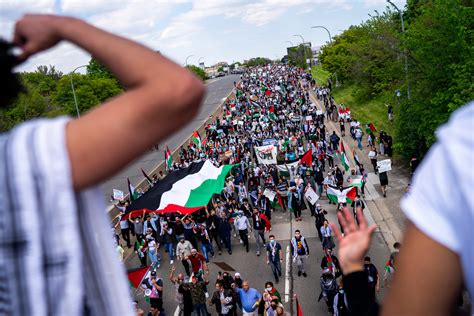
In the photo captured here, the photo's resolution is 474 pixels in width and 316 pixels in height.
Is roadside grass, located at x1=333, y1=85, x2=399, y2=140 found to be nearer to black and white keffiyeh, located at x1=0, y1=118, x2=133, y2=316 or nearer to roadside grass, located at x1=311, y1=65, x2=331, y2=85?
roadside grass, located at x1=311, y1=65, x2=331, y2=85

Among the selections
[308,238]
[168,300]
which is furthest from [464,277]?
[308,238]

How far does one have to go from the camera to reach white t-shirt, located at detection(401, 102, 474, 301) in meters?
0.93

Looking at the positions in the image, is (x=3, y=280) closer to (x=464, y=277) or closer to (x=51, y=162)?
(x=51, y=162)

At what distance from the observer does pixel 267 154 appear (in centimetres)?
2433

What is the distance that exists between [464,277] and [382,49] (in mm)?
40372

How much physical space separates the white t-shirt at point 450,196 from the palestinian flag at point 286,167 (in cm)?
2128

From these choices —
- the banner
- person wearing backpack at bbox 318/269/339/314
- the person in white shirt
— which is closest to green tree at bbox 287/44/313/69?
the banner

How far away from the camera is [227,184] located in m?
22.7

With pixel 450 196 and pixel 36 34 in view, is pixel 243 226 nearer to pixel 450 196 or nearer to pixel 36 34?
pixel 36 34

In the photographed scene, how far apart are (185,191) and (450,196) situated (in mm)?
16940

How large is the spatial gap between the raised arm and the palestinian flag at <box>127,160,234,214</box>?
15806mm

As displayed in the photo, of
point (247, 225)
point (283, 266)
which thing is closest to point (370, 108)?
point (247, 225)

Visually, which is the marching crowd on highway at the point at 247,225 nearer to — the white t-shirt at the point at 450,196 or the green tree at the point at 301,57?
the white t-shirt at the point at 450,196

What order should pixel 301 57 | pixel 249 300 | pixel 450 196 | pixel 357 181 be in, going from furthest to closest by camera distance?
pixel 301 57 < pixel 357 181 < pixel 249 300 < pixel 450 196
